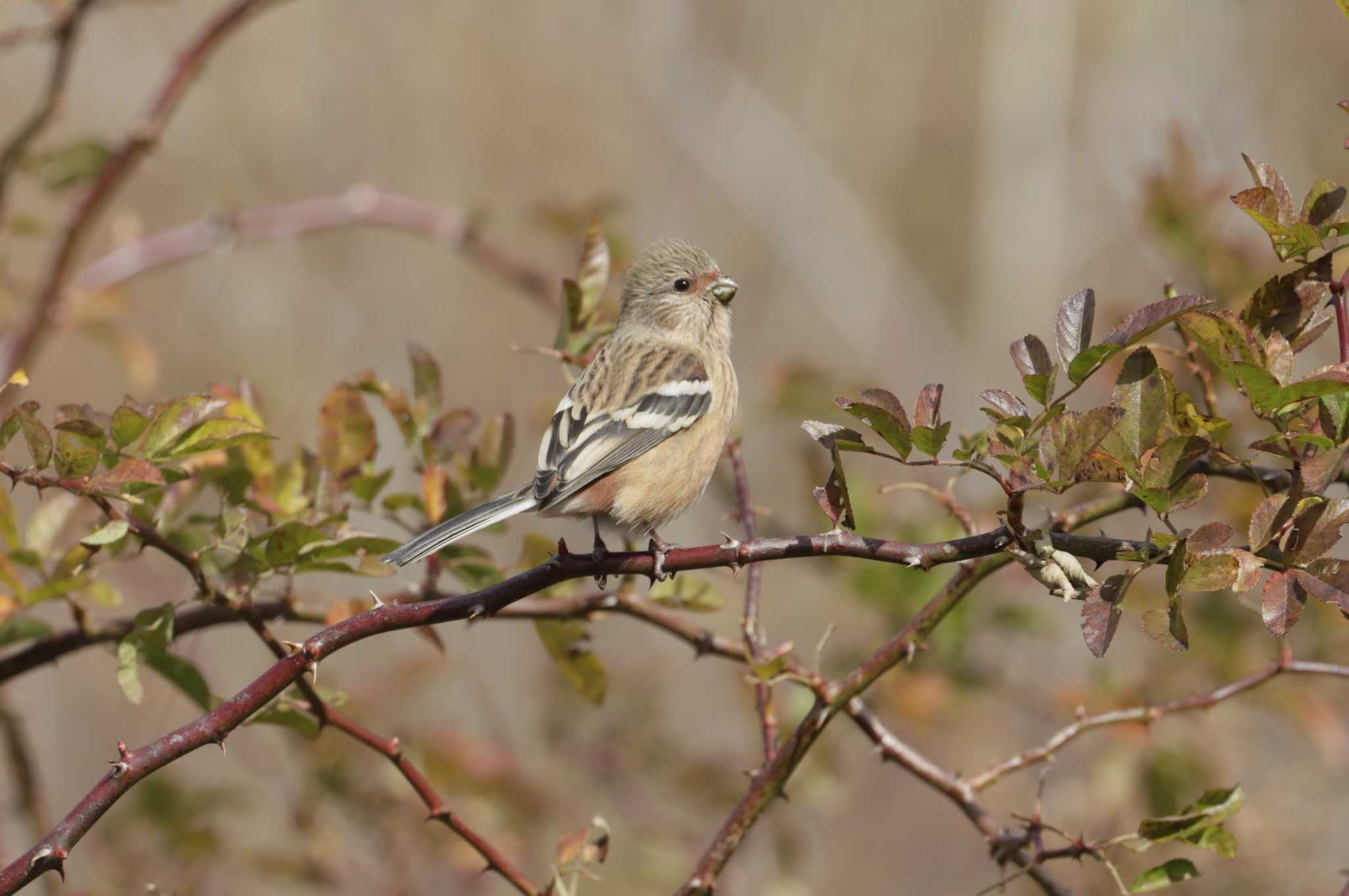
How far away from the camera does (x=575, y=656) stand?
3035 mm

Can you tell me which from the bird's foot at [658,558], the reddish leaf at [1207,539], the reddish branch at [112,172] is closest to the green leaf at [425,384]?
the bird's foot at [658,558]

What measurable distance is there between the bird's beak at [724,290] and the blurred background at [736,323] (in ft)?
1.29

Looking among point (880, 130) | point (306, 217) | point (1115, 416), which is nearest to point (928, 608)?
point (1115, 416)

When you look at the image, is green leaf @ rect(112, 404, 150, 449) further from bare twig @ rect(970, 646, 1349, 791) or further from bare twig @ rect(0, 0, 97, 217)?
bare twig @ rect(0, 0, 97, 217)

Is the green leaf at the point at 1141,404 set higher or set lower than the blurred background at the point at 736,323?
lower

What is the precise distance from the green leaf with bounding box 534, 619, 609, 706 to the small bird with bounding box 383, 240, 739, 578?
0.74ft

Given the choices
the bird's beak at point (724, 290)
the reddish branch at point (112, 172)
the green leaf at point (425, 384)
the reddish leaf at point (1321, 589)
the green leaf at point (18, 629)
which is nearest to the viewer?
the reddish leaf at point (1321, 589)

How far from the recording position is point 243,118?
9.34 m

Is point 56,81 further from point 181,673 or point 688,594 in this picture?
point 688,594

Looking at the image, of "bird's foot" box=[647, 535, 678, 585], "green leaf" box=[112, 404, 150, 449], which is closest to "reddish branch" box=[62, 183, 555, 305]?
"bird's foot" box=[647, 535, 678, 585]

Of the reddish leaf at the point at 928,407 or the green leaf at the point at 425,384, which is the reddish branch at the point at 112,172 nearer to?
the green leaf at the point at 425,384

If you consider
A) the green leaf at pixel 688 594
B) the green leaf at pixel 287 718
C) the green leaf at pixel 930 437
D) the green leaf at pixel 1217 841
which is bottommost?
the green leaf at pixel 1217 841

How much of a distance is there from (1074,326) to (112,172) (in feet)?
10.4

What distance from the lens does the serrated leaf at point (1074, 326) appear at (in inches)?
74.2
